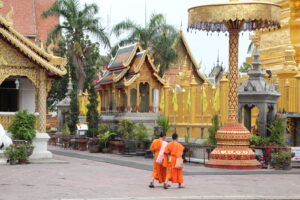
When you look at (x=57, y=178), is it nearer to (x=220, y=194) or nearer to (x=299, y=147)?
(x=220, y=194)

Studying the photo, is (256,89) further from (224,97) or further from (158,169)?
(158,169)

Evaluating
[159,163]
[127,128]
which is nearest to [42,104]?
[127,128]

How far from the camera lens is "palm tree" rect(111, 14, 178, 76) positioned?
47.4m

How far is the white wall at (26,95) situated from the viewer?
1073 inches

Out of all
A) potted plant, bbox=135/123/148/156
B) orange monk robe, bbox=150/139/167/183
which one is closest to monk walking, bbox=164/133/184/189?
orange monk robe, bbox=150/139/167/183

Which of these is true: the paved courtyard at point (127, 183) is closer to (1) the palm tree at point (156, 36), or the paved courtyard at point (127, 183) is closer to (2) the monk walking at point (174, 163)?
(2) the monk walking at point (174, 163)

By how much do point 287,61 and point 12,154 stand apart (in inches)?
445

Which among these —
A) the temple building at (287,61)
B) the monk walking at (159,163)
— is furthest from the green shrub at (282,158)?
the monk walking at (159,163)

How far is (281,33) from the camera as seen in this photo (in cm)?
2933

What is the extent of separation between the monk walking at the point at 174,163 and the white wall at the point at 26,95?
1277cm

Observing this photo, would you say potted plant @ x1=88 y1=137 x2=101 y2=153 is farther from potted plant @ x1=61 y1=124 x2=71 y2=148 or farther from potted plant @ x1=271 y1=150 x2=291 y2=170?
potted plant @ x1=271 y1=150 x2=291 y2=170

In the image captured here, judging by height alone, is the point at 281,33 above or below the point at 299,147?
above

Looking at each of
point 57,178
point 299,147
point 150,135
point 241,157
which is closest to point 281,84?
point 299,147

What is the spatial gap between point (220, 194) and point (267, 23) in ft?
30.7
